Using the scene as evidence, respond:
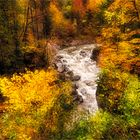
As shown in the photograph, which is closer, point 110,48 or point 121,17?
point 121,17

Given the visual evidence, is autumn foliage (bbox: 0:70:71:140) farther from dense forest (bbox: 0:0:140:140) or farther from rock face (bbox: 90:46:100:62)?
rock face (bbox: 90:46:100:62)

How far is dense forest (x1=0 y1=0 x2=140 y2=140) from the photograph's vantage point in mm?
15922

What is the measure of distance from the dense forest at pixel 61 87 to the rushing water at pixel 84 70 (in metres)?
1.72

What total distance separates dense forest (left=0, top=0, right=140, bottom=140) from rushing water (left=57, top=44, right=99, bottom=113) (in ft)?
5.65

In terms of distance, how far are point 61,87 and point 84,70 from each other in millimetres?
11260

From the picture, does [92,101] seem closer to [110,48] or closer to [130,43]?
[110,48]

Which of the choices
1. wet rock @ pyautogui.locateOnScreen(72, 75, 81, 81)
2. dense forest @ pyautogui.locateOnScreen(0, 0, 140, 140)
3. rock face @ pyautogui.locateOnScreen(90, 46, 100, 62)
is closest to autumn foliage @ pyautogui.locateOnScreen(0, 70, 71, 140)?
dense forest @ pyautogui.locateOnScreen(0, 0, 140, 140)

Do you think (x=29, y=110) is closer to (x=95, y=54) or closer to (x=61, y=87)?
(x=61, y=87)

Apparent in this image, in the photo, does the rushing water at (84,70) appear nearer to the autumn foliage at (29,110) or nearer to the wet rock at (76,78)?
the wet rock at (76,78)

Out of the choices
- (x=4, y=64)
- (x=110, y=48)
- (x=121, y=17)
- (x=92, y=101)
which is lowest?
(x=92, y=101)

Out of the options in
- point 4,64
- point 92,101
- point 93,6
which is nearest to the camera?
point 92,101

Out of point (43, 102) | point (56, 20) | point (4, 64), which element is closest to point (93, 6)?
point (56, 20)

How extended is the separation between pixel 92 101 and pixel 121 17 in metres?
12.4

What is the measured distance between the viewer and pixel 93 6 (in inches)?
2667
